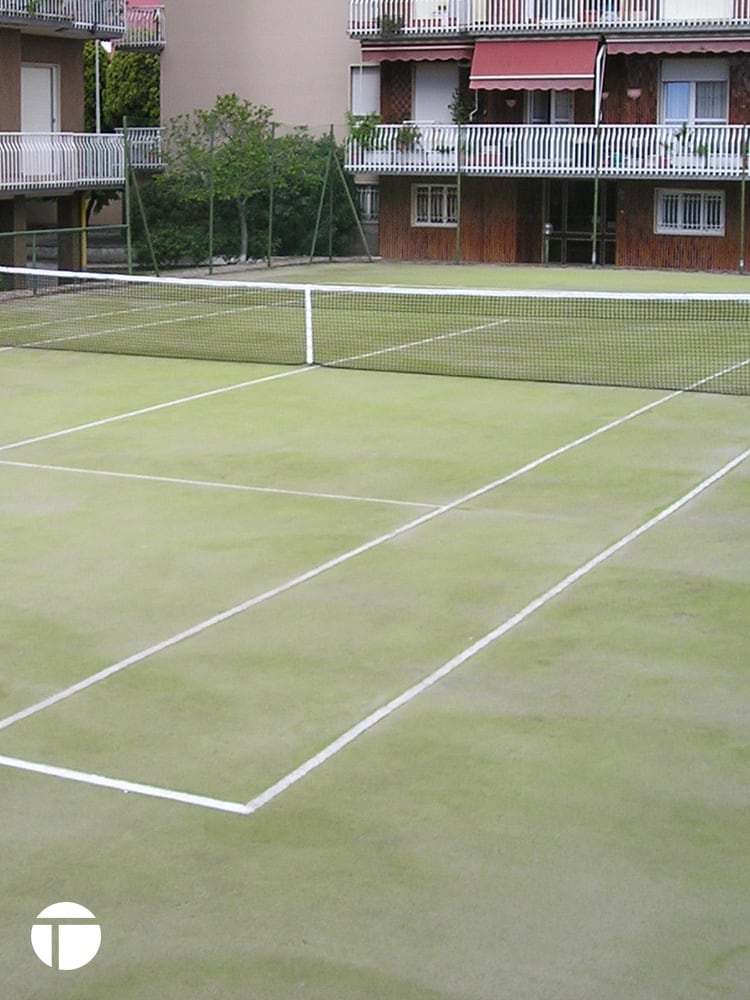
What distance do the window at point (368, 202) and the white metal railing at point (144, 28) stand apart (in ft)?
24.7

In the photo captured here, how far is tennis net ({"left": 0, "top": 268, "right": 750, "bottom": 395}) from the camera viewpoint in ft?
71.5

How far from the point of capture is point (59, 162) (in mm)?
36062

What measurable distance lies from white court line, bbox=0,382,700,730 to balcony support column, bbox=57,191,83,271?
76.3ft

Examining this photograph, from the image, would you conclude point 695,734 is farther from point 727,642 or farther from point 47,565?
point 47,565

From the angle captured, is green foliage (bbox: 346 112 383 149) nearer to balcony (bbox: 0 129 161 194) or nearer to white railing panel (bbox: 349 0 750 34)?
white railing panel (bbox: 349 0 750 34)

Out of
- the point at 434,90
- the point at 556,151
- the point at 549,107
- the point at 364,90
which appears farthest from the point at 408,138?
the point at 549,107

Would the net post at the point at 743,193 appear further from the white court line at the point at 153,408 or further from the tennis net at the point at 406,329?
the white court line at the point at 153,408

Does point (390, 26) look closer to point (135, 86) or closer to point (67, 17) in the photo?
point (135, 86)

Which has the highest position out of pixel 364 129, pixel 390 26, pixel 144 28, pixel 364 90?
pixel 144 28

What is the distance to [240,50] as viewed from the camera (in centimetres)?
4712

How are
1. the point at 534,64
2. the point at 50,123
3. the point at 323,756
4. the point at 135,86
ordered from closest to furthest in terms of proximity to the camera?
the point at 323,756
the point at 50,123
the point at 534,64
the point at 135,86

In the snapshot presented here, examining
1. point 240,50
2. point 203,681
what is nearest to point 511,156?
point 240,50

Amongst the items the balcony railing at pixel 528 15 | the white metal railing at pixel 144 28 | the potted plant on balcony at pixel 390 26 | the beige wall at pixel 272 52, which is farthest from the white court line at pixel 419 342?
the white metal railing at pixel 144 28

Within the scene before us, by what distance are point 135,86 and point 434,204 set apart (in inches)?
442
